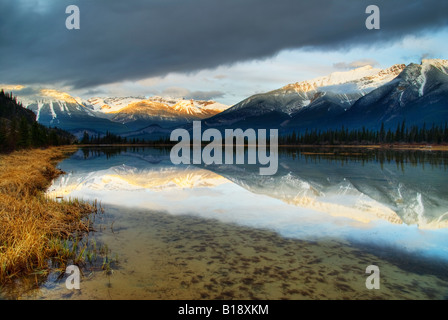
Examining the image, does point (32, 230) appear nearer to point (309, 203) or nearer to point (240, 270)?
point (240, 270)

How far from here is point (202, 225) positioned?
613 inches

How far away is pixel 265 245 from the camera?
41.2ft

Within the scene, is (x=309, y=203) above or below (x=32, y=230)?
below

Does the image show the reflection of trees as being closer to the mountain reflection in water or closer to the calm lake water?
the mountain reflection in water

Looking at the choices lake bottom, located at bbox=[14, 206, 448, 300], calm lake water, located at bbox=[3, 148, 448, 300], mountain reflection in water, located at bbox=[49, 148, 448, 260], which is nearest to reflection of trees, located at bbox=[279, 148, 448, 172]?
mountain reflection in water, located at bbox=[49, 148, 448, 260]

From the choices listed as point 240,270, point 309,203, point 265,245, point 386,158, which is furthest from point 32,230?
point 386,158

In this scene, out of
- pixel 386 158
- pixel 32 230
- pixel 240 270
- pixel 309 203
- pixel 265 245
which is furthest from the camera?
pixel 386 158

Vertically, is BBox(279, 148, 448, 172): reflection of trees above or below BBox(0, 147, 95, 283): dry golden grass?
above

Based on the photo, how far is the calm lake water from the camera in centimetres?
876

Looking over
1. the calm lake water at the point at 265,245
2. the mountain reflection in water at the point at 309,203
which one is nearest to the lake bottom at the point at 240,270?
the calm lake water at the point at 265,245

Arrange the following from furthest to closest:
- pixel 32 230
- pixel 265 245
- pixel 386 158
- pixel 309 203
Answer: pixel 386 158 → pixel 309 203 → pixel 265 245 → pixel 32 230

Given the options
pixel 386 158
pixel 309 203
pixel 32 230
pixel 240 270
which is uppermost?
pixel 386 158

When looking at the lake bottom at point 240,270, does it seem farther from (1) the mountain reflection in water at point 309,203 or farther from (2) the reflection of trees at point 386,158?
(2) the reflection of trees at point 386,158
